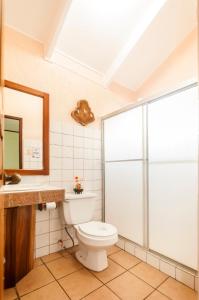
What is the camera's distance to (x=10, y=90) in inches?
69.4

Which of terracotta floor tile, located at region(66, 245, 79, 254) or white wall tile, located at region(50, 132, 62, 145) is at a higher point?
white wall tile, located at region(50, 132, 62, 145)

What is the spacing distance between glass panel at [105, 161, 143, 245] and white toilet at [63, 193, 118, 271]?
0.34 m

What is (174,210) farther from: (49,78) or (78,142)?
(49,78)

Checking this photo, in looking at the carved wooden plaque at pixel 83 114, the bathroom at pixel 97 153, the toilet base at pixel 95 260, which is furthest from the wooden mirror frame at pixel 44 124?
the toilet base at pixel 95 260

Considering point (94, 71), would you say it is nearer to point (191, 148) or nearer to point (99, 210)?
point (191, 148)

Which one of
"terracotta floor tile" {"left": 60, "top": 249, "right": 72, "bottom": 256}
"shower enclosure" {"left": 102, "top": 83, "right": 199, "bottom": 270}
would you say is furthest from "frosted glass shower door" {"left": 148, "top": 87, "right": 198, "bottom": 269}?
"terracotta floor tile" {"left": 60, "top": 249, "right": 72, "bottom": 256}

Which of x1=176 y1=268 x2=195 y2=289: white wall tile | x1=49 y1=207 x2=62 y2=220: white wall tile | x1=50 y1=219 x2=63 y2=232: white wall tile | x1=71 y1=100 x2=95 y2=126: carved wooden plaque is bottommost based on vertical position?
x1=176 y1=268 x2=195 y2=289: white wall tile

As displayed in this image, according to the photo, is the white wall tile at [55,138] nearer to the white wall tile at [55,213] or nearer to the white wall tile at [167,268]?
the white wall tile at [55,213]

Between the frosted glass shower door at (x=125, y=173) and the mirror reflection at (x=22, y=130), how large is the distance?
0.93 metres

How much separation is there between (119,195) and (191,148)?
3.45 ft

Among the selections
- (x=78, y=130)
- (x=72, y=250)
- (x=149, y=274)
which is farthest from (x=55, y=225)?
(x=78, y=130)

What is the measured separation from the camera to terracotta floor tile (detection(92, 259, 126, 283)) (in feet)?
5.04

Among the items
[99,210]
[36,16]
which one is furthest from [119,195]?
[36,16]

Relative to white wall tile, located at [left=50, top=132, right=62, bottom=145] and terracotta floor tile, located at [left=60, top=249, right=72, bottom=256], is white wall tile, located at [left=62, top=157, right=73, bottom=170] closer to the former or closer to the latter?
white wall tile, located at [left=50, top=132, right=62, bottom=145]
